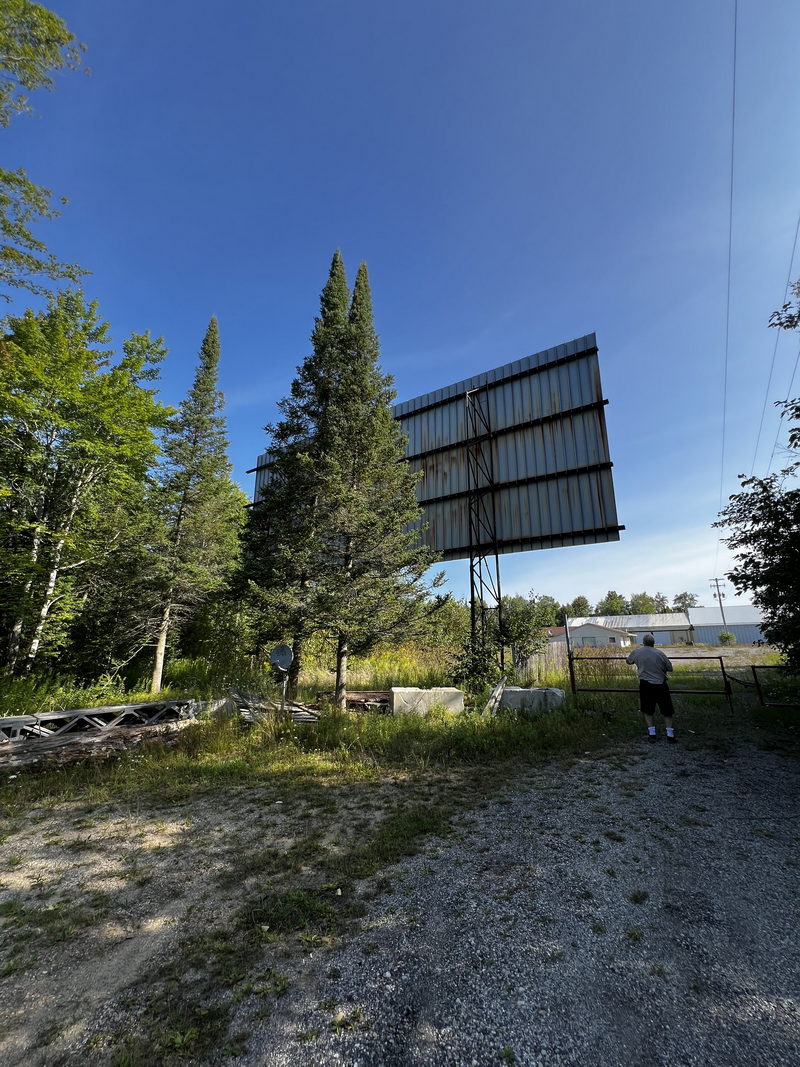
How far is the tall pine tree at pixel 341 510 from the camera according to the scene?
429 inches

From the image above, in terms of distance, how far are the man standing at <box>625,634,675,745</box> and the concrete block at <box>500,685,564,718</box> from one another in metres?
2.15

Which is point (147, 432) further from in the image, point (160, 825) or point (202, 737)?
point (160, 825)

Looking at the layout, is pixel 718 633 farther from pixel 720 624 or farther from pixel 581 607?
pixel 581 607

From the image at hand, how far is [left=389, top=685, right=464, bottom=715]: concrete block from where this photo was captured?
9492 mm

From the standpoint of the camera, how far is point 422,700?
31.7 feet

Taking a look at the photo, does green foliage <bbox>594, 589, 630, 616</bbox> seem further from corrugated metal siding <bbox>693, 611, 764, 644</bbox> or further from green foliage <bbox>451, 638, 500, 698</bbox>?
green foliage <bbox>451, 638, 500, 698</bbox>

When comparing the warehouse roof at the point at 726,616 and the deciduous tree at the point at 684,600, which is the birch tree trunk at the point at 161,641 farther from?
the deciduous tree at the point at 684,600

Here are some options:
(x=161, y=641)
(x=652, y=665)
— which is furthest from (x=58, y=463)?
(x=652, y=665)

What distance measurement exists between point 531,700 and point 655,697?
2701 millimetres

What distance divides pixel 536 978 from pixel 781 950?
159cm

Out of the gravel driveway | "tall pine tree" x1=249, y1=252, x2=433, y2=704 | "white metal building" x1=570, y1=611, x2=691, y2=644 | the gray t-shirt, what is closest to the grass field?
the gravel driveway

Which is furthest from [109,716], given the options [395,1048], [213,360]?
[213,360]

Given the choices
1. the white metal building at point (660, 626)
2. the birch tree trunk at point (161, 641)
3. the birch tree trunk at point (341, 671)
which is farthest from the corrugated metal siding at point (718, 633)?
the birch tree trunk at point (161, 641)

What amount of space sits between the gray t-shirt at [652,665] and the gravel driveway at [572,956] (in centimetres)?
327
